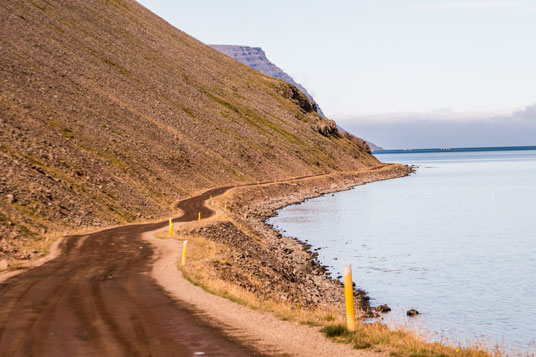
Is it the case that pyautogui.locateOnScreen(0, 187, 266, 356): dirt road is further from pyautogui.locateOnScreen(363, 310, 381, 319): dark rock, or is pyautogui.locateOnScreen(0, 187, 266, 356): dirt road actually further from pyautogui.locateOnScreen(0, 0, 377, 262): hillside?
pyautogui.locateOnScreen(363, 310, 381, 319): dark rock

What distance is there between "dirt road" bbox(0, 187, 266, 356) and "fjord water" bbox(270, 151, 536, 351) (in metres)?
14.7

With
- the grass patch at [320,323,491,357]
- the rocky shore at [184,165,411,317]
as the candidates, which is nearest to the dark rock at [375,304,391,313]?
the rocky shore at [184,165,411,317]

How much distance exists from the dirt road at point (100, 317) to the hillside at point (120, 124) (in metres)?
9.41

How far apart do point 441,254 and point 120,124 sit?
57008 millimetres

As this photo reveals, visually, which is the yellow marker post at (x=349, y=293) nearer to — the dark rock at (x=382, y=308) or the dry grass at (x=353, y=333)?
the dry grass at (x=353, y=333)

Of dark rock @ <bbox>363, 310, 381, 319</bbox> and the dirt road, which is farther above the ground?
the dirt road

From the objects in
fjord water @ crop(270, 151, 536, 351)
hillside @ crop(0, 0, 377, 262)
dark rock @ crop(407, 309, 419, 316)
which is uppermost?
hillside @ crop(0, 0, 377, 262)

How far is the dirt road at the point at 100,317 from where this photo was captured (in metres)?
13.4

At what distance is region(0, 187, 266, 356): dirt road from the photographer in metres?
13.4

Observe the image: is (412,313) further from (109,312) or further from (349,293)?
(109,312)

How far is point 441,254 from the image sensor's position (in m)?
49.0

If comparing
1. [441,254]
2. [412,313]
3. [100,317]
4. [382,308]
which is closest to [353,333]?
[100,317]

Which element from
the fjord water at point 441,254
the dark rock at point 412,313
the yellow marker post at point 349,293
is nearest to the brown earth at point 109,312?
the yellow marker post at point 349,293

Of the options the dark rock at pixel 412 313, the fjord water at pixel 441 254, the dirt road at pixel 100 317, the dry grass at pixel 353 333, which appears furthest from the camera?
the dark rock at pixel 412 313
